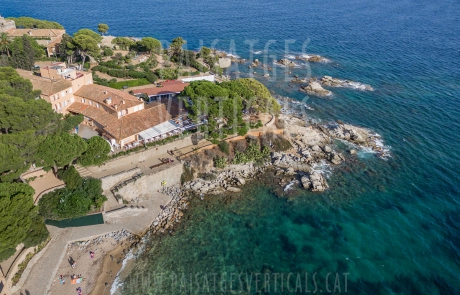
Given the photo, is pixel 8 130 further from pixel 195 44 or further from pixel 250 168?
pixel 195 44

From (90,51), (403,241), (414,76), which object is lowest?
(403,241)

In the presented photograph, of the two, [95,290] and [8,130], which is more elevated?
[8,130]

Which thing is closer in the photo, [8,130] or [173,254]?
[173,254]

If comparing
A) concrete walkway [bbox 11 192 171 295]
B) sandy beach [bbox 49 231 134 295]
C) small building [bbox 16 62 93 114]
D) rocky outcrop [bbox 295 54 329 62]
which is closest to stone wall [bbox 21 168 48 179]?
concrete walkway [bbox 11 192 171 295]

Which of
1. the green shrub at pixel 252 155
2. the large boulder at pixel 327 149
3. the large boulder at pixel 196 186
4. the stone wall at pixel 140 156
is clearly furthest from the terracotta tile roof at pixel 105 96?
the large boulder at pixel 327 149

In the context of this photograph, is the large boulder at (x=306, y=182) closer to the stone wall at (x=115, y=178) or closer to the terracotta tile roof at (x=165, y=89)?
the stone wall at (x=115, y=178)

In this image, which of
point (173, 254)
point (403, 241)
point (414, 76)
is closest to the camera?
point (173, 254)

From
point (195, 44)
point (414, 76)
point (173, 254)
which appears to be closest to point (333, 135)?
point (173, 254)
